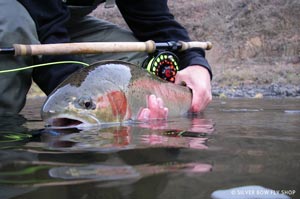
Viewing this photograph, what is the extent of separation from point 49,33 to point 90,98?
0.64 metres

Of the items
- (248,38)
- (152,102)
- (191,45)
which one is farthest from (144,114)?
(248,38)

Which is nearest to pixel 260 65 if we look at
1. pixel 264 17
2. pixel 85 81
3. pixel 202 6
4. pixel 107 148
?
pixel 264 17

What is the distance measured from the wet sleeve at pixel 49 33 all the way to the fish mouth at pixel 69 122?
0.41 metres

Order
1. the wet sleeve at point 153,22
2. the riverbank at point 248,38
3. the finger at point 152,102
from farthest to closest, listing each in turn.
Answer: the riverbank at point 248,38 < the wet sleeve at point 153,22 < the finger at point 152,102

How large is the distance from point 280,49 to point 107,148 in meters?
10.6

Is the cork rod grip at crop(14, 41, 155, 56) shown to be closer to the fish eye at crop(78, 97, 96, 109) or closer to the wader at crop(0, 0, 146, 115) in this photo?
the wader at crop(0, 0, 146, 115)

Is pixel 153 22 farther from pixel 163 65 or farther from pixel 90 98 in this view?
pixel 90 98

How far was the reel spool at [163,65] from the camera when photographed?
2601mm

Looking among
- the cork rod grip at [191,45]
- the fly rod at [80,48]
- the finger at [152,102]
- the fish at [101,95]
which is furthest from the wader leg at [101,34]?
the finger at [152,102]

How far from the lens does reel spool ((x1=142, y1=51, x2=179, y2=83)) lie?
2601 millimetres

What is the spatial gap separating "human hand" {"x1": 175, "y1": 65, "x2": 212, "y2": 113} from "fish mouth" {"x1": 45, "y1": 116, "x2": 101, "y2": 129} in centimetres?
80

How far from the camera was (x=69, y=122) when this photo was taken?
75.6 inches

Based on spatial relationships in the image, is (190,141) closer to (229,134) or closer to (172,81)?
(229,134)

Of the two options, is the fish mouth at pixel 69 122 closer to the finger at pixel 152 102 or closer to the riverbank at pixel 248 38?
the finger at pixel 152 102
